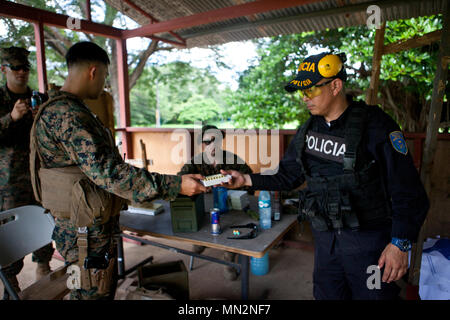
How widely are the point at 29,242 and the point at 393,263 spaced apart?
8.45 feet

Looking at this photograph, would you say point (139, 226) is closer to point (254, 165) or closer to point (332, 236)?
point (332, 236)

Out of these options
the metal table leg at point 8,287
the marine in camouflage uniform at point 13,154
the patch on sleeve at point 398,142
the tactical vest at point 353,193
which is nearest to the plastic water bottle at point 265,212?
the tactical vest at point 353,193

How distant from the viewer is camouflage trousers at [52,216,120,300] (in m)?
1.88

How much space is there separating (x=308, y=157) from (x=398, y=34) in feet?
17.7

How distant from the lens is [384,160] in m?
1.69

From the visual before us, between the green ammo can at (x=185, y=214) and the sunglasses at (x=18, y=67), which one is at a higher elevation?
the sunglasses at (x=18, y=67)

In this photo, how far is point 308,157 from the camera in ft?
6.55

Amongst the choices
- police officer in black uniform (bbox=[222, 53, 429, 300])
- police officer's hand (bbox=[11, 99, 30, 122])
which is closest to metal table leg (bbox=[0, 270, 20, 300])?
police officer's hand (bbox=[11, 99, 30, 122])

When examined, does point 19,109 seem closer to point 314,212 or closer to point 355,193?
point 314,212

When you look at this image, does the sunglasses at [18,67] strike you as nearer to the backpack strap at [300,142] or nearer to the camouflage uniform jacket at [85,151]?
the camouflage uniform jacket at [85,151]

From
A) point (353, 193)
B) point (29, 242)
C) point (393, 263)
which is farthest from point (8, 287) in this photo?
point (393, 263)

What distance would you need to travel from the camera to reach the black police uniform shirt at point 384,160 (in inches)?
61.7

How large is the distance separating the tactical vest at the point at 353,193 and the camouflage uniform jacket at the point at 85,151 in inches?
38.9
